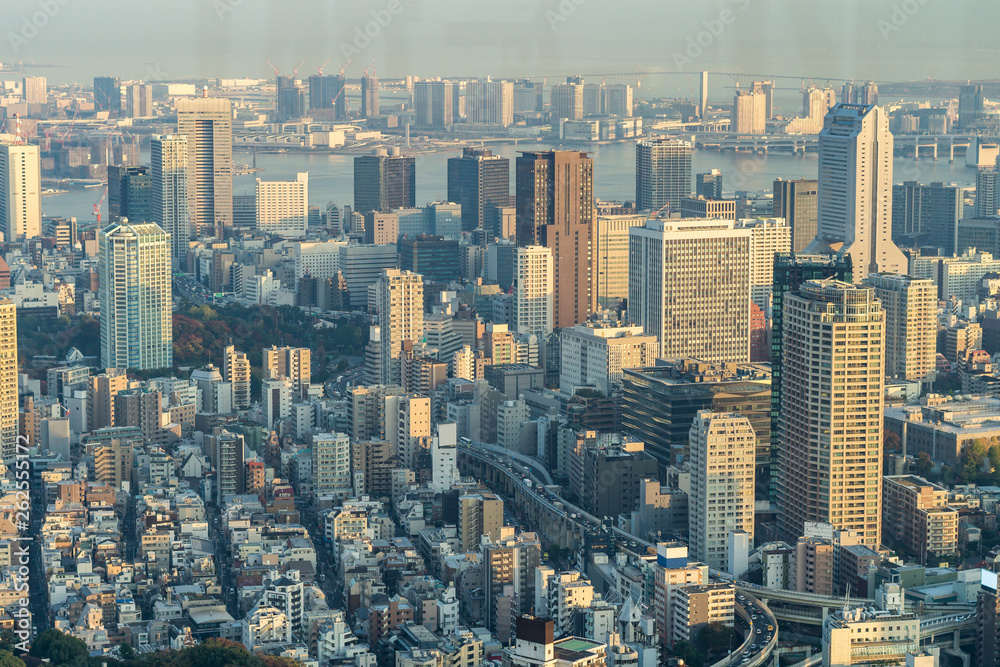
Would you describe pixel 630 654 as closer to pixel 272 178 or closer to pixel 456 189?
pixel 456 189

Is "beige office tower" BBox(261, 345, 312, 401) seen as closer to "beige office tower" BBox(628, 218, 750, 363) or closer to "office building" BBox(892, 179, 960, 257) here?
"beige office tower" BBox(628, 218, 750, 363)

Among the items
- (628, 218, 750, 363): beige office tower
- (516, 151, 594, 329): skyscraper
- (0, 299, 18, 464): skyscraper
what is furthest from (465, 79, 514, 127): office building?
(0, 299, 18, 464): skyscraper

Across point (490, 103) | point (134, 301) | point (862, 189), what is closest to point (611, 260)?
point (862, 189)

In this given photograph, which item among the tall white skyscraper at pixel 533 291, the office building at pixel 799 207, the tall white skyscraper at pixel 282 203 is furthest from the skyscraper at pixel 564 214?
the tall white skyscraper at pixel 282 203

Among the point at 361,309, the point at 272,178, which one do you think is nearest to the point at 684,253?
the point at 361,309

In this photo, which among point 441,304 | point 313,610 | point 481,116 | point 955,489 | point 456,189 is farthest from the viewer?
point 481,116

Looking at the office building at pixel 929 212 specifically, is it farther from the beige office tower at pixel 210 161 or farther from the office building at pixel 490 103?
the beige office tower at pixel 210 161

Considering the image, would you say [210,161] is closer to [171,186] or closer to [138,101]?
[171,186]
